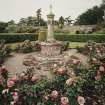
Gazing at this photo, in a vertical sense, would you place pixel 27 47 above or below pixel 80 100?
below

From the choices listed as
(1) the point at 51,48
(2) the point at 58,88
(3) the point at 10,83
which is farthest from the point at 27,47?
(3) the point at 10,83

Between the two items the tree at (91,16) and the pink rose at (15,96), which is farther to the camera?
the tree at (91,16)

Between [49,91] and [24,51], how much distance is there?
58.3ft

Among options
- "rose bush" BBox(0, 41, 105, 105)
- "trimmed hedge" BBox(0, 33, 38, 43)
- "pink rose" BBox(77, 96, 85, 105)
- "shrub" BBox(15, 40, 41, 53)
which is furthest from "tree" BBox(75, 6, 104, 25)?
"pink rose" BBox(77, 96, 85, 105)

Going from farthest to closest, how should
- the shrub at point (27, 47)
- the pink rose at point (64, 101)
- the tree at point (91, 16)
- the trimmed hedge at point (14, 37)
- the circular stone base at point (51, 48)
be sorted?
the tree at point (91, 16)
the trimmed hedge at point (14, 37)
the shrub at point (27, 47)
the circular stone base at point (51, 48)
the pink rose at point (64, 101)

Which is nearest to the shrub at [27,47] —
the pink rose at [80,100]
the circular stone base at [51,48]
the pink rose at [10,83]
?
the circular stone base at [51,48]

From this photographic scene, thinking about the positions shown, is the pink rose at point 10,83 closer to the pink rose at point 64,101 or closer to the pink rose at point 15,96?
the pink rose at point 15,96

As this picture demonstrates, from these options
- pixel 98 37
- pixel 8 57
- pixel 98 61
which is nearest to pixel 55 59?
pixel 8 57

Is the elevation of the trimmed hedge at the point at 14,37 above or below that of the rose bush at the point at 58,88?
below

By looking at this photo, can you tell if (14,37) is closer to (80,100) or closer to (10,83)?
(10,83)

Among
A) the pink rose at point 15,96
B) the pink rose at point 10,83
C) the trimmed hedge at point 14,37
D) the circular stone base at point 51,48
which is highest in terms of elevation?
the pink rose at point 10,83

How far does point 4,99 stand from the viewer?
661cm

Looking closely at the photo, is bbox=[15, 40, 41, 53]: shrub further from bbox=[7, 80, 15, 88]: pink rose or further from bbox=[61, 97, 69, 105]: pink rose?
bbox=[61, 97, 69, 105]: pink rose

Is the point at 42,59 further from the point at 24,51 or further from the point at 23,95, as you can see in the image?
the point at 23,95
